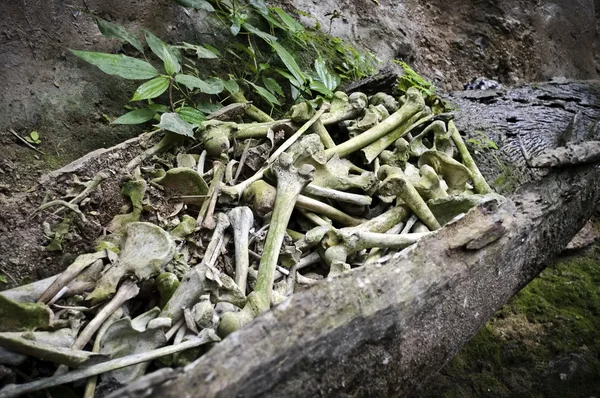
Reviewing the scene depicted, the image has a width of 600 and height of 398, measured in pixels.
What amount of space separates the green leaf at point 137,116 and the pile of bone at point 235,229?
121 mm

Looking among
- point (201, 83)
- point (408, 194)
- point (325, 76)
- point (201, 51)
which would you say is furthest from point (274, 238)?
point (325, 76)

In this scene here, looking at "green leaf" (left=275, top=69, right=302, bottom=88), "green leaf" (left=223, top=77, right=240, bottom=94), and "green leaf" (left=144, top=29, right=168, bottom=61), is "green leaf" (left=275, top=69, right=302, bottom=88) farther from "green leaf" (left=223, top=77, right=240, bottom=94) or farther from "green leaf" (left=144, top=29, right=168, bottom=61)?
"green leaf" (left=144, top=29, right=168, bottom=61)

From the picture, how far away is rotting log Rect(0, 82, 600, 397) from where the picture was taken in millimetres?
906

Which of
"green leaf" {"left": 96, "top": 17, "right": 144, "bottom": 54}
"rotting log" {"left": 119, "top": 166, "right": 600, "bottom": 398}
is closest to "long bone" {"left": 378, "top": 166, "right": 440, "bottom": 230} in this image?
"rotting log" {"left": 119, "top": 166, "right": 600, "bottom": 398}

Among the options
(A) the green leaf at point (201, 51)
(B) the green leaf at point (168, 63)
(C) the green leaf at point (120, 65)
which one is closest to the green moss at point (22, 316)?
(C) the green leaf at point (120, 65)

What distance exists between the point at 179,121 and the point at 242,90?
530 millimetres

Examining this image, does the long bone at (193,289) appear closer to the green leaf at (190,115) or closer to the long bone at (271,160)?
the long bone at (271,160)

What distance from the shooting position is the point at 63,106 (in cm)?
174

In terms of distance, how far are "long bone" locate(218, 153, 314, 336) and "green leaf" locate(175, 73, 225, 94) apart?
1.50 ft

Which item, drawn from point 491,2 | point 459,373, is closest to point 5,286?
point 459,373

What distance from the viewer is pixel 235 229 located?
140 cm

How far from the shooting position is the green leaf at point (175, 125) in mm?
1604

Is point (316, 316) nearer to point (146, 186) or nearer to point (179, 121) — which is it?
point (146, 186)

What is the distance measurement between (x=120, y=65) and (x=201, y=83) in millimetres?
287
